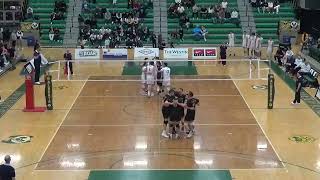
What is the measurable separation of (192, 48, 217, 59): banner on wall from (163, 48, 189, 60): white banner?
1.67 feet

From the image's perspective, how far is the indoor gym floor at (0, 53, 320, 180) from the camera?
1797 cm

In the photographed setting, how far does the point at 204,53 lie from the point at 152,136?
60.1 feet

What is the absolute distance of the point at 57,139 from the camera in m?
20.8

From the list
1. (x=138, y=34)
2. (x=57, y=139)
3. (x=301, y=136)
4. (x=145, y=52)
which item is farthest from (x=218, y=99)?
(x=138, y=34)

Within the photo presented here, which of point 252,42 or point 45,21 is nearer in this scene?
point 252,42

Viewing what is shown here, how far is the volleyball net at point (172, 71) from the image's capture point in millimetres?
32000

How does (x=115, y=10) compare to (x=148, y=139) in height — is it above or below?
above

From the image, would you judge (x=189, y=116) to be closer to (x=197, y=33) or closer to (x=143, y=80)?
(x=143, y=80)

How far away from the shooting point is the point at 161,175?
56.4 ft

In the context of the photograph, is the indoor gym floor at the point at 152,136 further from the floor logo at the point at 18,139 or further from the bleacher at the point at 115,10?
the bleacher at the point at 115,10

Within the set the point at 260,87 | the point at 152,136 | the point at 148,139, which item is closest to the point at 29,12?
the point at 260,87

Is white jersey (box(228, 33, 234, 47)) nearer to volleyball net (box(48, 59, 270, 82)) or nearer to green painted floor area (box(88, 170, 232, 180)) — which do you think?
volleyball net (box(48, 59, 270, 82))

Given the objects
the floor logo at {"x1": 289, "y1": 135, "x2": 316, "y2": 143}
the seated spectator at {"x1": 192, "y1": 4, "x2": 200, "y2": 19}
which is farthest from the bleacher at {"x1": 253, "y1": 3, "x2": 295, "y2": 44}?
the floor logo at {"x1": 289, "y1": 135, "x2": 316, "y2": 143}

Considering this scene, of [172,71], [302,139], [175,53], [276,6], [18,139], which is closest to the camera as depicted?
[302,139]
